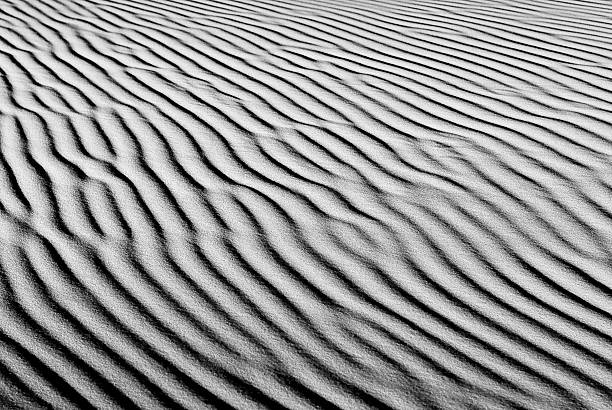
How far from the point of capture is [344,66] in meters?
5.09

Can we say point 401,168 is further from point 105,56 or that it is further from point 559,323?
point 105,56

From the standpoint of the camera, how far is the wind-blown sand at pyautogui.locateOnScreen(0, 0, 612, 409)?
2.27 m

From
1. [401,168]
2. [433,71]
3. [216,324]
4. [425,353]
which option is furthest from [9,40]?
[425,353]

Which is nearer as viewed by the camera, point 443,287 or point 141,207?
point 443,287

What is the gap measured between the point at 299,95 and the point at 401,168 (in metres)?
1.15

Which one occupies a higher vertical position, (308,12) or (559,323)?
(559,323)

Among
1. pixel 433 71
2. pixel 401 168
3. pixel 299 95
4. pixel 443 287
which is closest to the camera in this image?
pixel 443 287

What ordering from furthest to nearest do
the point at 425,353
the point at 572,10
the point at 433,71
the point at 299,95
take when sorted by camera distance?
the point at 572,10, the point at 433,71, the point at 299,95, the point at 425,353

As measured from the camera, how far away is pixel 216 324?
247 cm

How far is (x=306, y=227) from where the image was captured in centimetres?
305

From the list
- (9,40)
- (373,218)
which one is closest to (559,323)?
(373,218)

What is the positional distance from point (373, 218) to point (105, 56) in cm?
280

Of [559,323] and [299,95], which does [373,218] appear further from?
[299,95]

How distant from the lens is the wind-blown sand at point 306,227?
2.27m
